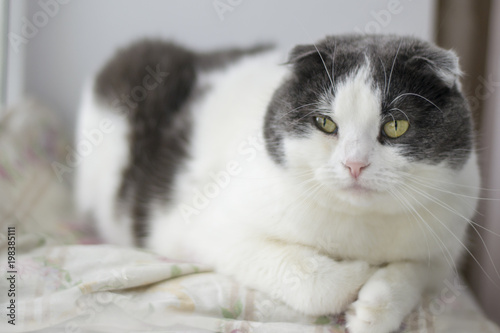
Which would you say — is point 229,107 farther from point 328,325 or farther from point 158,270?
point 328,325

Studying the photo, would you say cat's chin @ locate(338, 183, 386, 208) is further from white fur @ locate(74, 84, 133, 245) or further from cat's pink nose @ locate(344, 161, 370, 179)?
white fur @ locate(74, 84, 133, 245)

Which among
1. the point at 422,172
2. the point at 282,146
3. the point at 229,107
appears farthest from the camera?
the point at 229,107

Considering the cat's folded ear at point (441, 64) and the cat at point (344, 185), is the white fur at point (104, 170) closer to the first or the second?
the cat at point (344, 185)

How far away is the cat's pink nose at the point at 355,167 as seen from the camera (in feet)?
3.11

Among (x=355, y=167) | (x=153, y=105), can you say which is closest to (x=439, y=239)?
(x=355, y=167)

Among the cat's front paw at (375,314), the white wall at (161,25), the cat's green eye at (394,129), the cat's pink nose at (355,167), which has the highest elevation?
the white wall at (161,25)

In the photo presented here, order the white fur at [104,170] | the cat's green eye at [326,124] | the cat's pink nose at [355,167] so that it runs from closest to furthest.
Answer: the cat's pink nose at [355,167]
the cat's green eye at [326,124]
the white fur at [104,170]

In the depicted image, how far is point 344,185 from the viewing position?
0.99 meters

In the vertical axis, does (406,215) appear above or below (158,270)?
above

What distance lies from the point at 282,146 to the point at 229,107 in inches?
20.3

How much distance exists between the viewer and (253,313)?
3.65 ft

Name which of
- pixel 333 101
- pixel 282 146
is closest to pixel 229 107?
pixel 282 146

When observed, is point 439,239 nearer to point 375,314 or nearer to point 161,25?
point 375,314

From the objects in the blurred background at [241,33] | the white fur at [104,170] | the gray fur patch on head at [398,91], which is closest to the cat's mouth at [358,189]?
the gray fur patch on head at [398,91]
